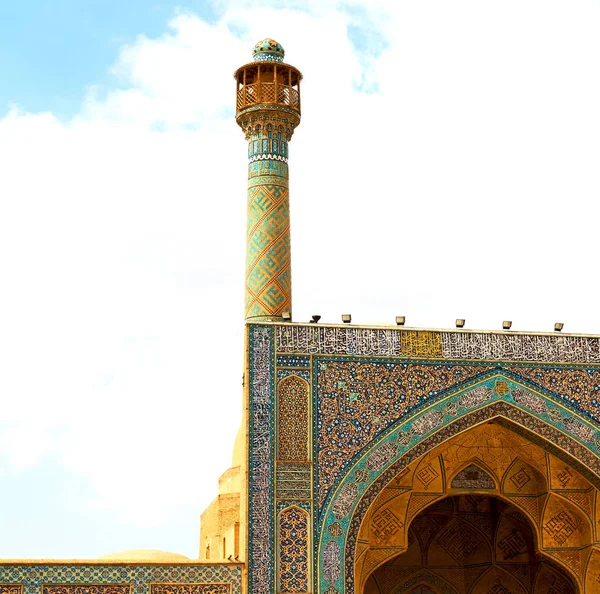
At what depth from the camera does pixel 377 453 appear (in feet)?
40.6

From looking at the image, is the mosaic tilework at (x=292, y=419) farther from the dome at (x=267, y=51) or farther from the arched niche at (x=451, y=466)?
the dome at (x=267, y=51)

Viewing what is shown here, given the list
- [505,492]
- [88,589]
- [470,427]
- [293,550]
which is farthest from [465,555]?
[88,589]

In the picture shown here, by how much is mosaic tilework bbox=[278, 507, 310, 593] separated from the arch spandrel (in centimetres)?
25

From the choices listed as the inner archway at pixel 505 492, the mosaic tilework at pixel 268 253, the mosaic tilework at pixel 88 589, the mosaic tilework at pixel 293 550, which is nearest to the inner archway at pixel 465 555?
the inner archway at pixel 505 492

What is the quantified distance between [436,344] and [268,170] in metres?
4.71

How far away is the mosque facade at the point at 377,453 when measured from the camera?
Answer: 11930 millimetres

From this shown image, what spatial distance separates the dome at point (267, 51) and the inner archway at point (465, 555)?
6.61m

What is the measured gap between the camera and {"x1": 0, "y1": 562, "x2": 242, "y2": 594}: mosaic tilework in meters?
11.7

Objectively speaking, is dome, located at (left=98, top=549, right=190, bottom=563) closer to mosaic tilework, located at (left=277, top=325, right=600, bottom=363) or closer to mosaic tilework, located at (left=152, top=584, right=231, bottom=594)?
mosaic tilework, located at (left=152, top=584, right=231, bottom=594)

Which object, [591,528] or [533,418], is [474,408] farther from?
[591,528]

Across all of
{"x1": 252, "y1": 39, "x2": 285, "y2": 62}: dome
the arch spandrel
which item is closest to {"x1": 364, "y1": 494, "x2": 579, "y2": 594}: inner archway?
the arch spandrel

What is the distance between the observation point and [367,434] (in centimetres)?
1241

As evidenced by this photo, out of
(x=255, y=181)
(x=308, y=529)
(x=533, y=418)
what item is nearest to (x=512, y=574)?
(x=533, y=418)

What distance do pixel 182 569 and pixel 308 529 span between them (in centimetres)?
129
